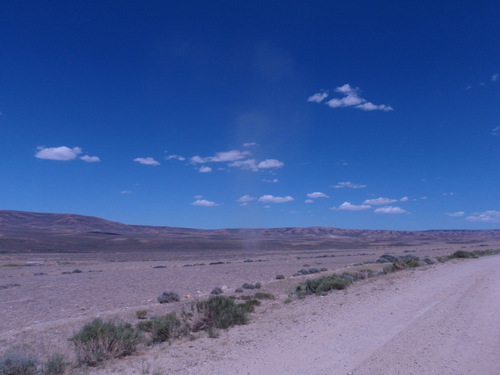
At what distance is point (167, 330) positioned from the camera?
11.6 m

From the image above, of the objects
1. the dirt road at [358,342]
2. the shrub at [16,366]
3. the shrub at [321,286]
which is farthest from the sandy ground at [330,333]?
the shrub at [16,366]

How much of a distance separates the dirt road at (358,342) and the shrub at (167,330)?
3.59 ft

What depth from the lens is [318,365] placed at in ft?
25.7

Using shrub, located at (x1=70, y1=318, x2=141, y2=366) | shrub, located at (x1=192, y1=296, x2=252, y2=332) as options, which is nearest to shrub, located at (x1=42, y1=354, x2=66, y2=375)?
shrub, located at (x1=70, y1=318, x2=141, y2=366)

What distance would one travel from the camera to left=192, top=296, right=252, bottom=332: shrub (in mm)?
12586

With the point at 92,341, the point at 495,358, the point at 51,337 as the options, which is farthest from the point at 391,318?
the point at 51,337

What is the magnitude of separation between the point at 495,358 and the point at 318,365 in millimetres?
3375

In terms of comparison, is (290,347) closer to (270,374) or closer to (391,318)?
(270,374)

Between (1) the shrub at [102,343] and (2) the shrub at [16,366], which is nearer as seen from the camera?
(2) the shrub at [16,366]

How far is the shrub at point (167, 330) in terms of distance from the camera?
11461 millimetres

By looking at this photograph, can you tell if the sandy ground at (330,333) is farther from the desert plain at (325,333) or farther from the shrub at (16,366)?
the shrub at (16,366)

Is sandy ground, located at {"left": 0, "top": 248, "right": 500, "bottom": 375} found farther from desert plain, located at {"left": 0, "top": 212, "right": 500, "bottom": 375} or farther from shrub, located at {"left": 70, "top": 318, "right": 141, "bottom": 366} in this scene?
shrub, located at {"left": 70, "top": 318, "right": 141, "bottom": 366}


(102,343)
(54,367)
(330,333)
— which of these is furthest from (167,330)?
(330,333)

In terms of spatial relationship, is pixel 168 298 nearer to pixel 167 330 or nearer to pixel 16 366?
pixel 167 330
